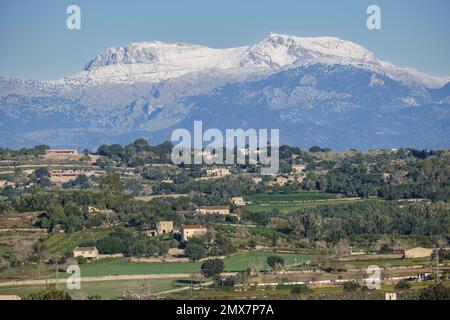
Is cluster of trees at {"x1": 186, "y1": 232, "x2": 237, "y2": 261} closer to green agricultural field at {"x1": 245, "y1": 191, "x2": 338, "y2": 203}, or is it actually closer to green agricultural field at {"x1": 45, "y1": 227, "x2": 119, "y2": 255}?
green agricultural field at {"x1": 45, "y1": 227, "x2": 119, "y2": 255}

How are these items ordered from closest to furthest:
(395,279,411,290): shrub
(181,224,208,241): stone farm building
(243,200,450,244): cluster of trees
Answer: (395,279,411,290): shrub, (181,224,208,241): stone farm building, (243,200,450,244): cluster of trees

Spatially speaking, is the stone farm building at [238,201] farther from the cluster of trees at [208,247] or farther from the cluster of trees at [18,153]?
the cluster of trees at [18,153]

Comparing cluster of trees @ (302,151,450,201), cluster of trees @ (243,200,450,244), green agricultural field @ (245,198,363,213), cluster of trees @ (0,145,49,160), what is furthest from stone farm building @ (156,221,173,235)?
cluster of trees @ (0,145,49,160)

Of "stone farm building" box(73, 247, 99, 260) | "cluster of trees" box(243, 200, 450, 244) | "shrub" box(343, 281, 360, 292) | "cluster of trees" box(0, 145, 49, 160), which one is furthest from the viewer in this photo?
"cluster of trees" box(0, 145, 49, 160)

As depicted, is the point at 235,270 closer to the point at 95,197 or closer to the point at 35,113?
the point at 95,197

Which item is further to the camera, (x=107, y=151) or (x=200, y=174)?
(x=107, y=151)

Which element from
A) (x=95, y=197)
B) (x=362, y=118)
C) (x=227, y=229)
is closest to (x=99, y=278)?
(x=227, y=229)
